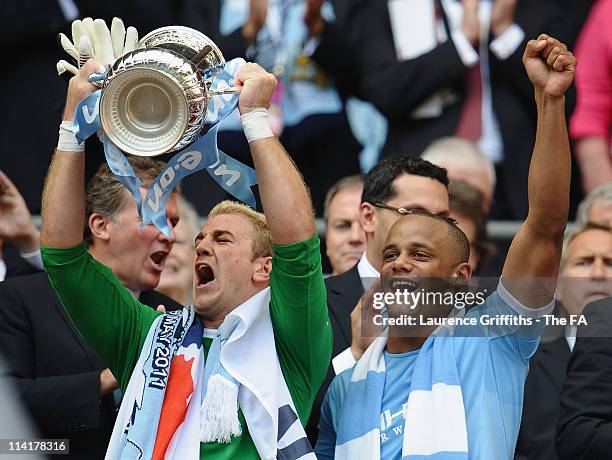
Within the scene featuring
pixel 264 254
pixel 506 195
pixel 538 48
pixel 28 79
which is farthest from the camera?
pixel 506 195

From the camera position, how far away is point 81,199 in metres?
4.61

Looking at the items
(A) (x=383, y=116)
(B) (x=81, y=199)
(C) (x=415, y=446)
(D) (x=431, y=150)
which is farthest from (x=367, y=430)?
(A) (x=383, y=116)

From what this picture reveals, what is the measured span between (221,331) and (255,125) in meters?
0.70

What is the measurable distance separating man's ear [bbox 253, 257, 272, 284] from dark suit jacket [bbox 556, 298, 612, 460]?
112cm

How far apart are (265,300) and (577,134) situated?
3.14m

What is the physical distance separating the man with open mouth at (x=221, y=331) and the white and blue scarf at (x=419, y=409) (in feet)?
0.53

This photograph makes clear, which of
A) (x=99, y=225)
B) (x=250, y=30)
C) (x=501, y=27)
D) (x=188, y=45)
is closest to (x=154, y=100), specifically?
(x=188, y=45)

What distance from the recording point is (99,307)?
4.61 metres

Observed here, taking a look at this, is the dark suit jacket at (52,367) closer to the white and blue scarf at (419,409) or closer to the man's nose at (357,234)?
the white and blue scarf at (419,409)

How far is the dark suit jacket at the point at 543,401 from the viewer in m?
5.23

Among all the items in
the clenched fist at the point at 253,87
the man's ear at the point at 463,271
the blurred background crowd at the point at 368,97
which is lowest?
the man's ear at the point at 463,271

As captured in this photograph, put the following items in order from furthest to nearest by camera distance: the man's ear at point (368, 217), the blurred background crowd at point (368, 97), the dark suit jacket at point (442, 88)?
the dark suit jacket at point (442, 88) → the blurred background crowd at point (368, 97) → the man's ear at point (368, 217)

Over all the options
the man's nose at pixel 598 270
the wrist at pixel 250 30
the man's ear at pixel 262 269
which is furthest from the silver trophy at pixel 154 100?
the wrist at pixel 250 30

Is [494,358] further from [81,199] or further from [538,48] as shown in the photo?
[81,199]
